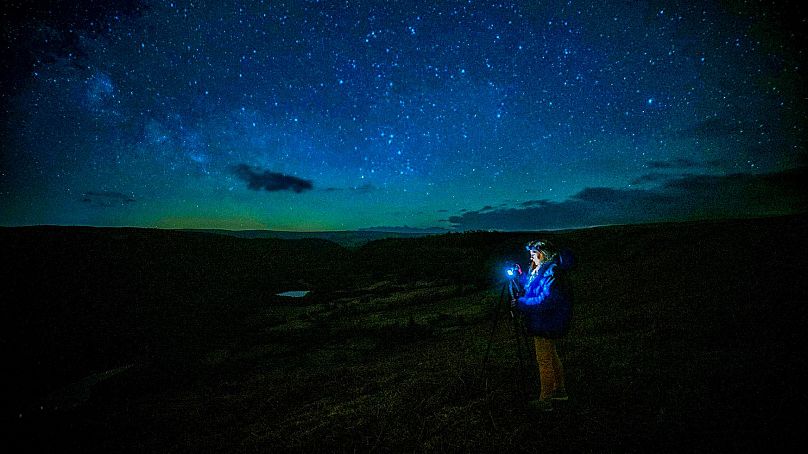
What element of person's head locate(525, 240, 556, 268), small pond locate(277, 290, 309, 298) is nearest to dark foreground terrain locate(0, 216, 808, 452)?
small pond locate(277, 290, 309, 298)

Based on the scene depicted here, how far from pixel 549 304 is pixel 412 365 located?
4.20 m

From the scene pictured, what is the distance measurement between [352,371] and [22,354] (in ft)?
34.7

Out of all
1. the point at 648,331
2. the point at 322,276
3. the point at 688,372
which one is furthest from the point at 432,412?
the point at 322,276

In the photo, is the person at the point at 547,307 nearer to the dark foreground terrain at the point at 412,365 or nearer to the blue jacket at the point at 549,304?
the blue jacket at the point at 549,304

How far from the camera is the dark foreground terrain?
4.35 meters

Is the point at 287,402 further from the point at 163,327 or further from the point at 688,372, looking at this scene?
the point at 163,327

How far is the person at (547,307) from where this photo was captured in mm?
4211

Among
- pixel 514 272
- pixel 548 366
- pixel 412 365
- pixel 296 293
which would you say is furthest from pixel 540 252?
pixel 296 293

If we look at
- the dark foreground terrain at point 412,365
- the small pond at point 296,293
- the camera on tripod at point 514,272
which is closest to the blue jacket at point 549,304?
the camera on tripod at point 514,272

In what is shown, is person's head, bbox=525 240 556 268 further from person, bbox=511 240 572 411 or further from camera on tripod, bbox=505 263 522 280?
camera on tripod, bbox=505 263 522 280

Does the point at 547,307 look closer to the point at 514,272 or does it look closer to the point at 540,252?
the point at 540,252

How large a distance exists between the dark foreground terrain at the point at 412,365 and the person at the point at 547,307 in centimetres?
39

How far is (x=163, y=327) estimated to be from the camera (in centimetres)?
1363

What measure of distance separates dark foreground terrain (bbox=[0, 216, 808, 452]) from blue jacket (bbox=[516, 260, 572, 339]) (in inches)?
47.4
